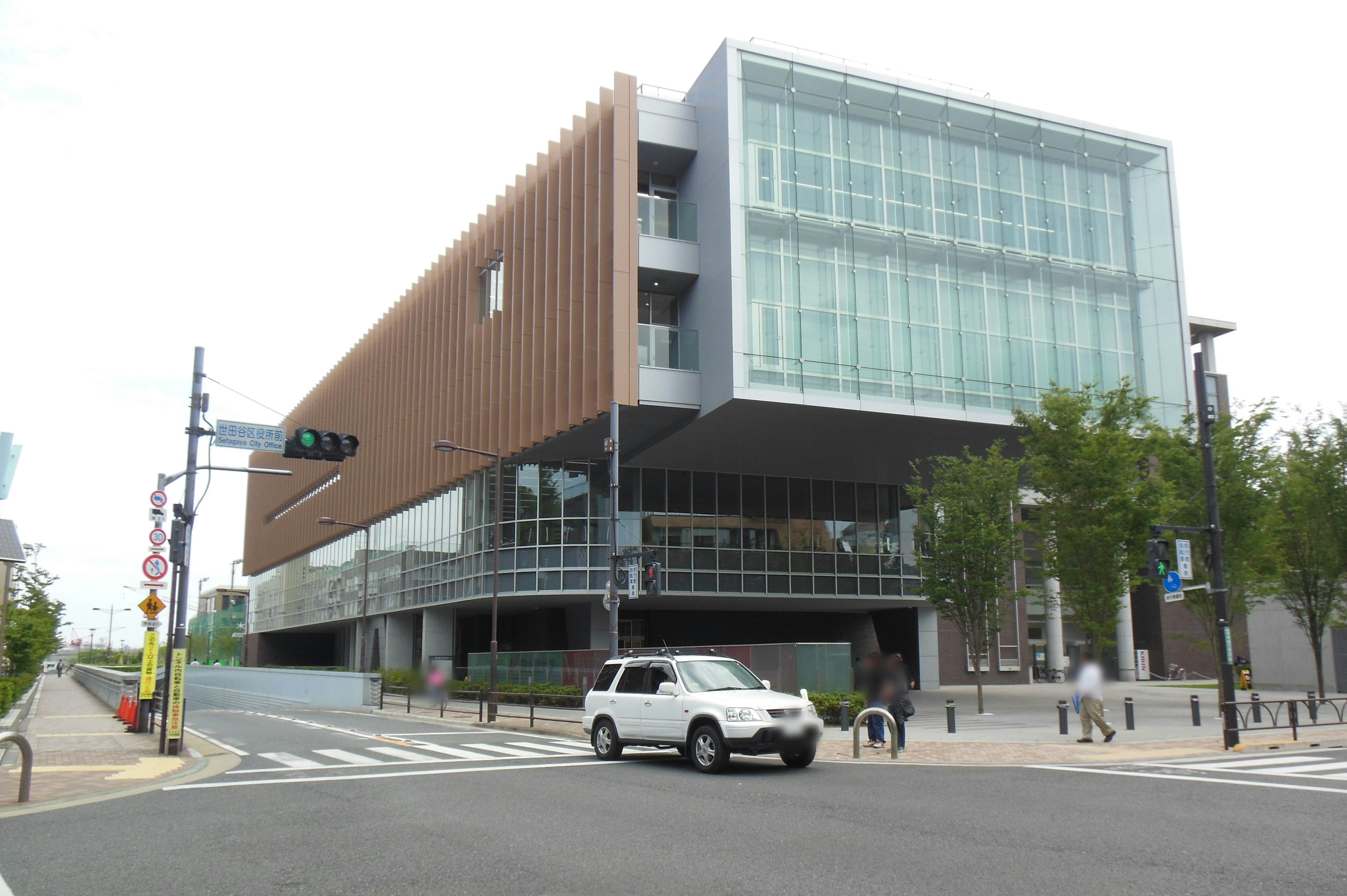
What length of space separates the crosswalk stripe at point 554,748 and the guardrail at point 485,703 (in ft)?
12.7

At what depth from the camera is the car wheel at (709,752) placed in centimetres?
1455

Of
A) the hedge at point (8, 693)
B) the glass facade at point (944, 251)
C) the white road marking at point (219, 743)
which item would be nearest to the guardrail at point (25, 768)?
the white road marking at point (219, 743)

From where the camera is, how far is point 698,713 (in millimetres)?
15148

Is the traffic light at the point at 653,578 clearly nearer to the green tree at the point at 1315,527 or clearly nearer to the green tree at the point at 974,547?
the green tree at the point at 974,547

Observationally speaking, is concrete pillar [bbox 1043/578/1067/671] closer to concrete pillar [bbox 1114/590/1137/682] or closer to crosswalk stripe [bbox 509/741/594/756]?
concrete pillar [bbox 1114/590/1137/682]

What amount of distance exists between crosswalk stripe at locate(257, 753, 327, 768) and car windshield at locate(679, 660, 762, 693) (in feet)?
19.7

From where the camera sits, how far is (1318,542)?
2936cm

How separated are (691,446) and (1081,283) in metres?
14.8

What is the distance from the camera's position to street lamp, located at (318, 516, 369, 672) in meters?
43.5

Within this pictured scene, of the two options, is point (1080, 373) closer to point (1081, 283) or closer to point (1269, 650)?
point (1081, 283)

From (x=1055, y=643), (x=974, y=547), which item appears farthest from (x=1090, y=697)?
(x=1055, y=643)

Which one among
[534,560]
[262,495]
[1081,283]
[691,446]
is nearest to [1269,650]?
[1081,283]

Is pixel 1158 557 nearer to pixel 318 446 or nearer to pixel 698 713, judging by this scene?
pixel 698 713

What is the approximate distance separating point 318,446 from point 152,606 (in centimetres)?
632
